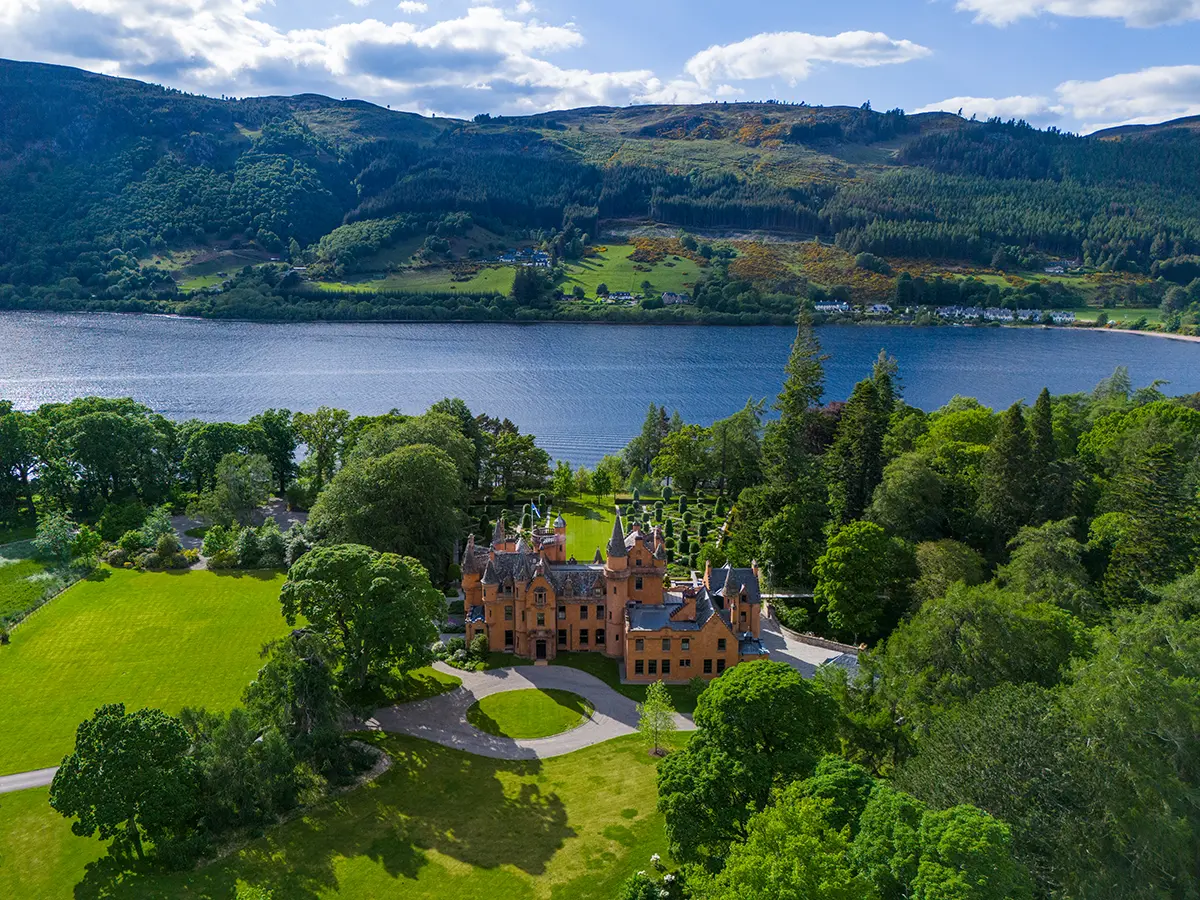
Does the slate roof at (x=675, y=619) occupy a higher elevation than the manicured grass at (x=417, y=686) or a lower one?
higher

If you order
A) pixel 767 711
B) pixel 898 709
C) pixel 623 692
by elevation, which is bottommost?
pixel 623 692

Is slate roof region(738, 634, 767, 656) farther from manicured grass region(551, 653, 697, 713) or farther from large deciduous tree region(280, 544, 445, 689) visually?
large deciduous tree region(280, 544, 445, 689)

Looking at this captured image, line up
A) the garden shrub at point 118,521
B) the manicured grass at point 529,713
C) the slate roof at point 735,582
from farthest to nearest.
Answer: the garden shrub at point 118,521, the slate roof at point 735,582, the manicured grass at point 529,713

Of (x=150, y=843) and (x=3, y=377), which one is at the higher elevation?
→ (x=3, y=377)

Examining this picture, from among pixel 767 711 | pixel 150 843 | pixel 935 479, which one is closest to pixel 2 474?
pixel 150 843

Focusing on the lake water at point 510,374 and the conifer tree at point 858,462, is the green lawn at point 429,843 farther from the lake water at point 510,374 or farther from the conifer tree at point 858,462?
the lake water at point 510,374

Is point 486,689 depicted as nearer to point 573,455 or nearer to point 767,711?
point 767,711

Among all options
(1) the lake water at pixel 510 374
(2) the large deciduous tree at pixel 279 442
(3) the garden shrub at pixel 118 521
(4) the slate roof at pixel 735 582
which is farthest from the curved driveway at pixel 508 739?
(1) the lake water at pixel 510 374
